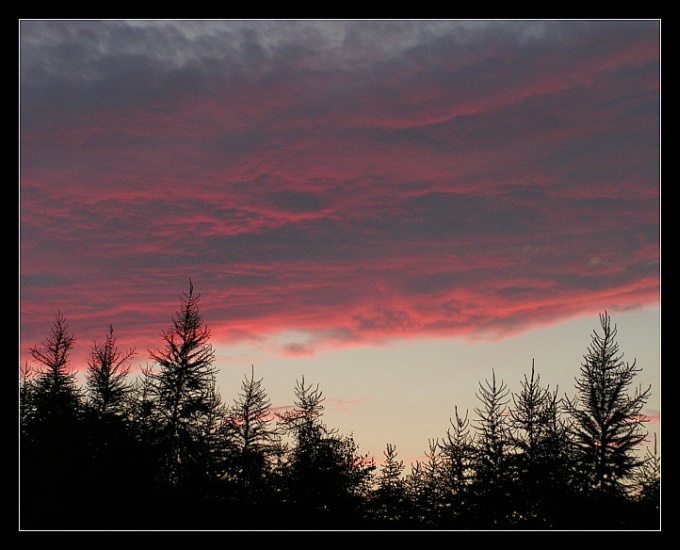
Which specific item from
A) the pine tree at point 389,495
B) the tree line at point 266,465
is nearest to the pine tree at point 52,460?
the tree line at point 266,465

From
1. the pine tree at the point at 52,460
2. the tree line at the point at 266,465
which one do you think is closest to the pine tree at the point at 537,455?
the tree line at the point at 266,465

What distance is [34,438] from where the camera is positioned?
169ft

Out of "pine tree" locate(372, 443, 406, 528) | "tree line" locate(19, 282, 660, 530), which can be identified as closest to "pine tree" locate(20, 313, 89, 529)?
"tree line" locate(19, 282, 660, 530)

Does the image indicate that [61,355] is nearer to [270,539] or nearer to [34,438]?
[34,438]

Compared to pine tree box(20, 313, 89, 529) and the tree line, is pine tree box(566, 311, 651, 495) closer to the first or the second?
the tree line

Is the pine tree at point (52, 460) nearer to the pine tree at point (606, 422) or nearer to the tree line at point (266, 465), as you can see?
the tree line at point (266, 465)

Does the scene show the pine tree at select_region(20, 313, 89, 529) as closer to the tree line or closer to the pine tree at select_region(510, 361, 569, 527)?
the tree line

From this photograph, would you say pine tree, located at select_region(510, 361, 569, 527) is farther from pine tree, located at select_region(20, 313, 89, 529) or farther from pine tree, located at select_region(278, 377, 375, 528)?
Result: pine tree, located at select_region(20, 313, 89, 529)

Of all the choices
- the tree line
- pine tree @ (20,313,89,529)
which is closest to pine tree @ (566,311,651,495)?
the tree line

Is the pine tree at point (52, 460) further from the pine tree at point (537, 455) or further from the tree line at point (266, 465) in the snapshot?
the pine tree at point (537, 455)

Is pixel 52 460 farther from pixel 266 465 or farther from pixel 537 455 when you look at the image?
pixel 537 455

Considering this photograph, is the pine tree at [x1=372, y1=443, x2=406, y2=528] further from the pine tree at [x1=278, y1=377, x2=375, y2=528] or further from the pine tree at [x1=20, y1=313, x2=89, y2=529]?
the pine tree at [x1=20, y1=313, x2=89, y2=529]

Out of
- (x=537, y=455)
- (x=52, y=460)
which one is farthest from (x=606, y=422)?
(x=52, y=460)
